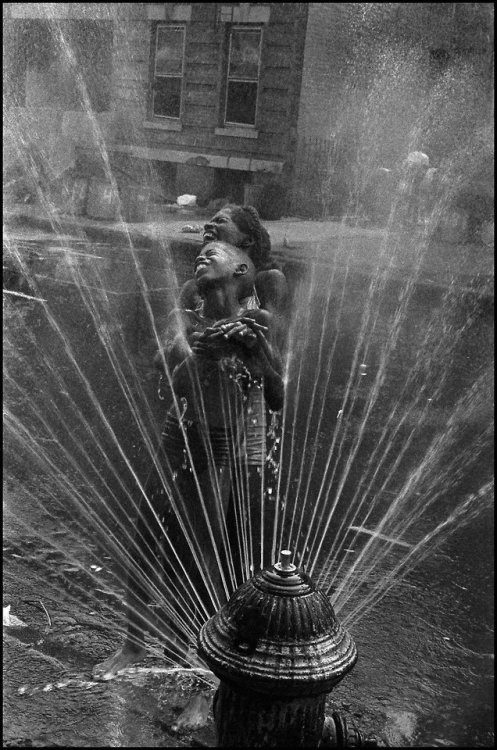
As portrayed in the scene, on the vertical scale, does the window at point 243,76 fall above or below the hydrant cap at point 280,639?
above

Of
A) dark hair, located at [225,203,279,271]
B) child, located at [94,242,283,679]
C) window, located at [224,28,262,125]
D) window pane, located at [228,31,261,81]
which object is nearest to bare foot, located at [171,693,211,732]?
child, located at [94,242,283,679]

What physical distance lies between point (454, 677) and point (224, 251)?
2300mm

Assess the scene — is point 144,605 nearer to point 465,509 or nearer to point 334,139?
point 465,509

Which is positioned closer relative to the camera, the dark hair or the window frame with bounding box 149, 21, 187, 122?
the dark hair

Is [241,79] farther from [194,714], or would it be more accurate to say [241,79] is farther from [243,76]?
[194,714]

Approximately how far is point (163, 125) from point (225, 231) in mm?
16281

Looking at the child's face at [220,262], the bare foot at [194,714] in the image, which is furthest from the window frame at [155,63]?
the bare foot at [194,714]

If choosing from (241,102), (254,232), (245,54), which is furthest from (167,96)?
(254,232)

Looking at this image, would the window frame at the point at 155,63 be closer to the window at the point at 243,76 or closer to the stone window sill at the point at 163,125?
the stone window sill at the point at 163,125

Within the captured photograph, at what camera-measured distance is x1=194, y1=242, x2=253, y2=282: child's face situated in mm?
4016

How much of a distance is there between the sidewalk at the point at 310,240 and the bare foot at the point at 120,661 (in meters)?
10.3

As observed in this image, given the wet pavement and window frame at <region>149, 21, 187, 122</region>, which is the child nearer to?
the wet pavement

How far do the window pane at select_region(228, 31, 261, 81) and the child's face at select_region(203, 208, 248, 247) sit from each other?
1502 centimetres

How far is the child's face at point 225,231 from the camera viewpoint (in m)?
4.14
